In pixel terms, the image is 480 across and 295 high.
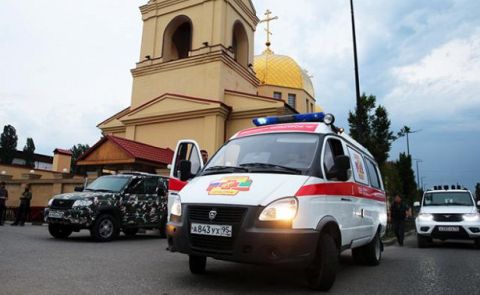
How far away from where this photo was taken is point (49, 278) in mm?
5348

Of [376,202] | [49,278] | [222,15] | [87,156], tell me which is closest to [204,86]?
[222,15]

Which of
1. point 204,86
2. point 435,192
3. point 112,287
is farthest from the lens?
point 204,86

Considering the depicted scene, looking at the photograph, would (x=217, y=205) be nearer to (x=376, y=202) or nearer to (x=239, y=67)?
(x=376, y=202)

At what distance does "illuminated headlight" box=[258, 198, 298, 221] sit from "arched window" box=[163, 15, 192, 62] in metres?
22.8

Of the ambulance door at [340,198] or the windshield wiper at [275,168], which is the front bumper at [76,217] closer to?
the windshield wiper at [275,168]

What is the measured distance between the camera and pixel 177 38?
28891 mm

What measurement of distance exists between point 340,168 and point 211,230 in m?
1.96

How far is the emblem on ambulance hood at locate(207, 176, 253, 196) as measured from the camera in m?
4.87

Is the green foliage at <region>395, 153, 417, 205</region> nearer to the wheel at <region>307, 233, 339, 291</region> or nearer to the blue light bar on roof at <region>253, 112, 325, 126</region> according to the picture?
the blue light bar on roof at <region>253, 112, 325, 126</region>

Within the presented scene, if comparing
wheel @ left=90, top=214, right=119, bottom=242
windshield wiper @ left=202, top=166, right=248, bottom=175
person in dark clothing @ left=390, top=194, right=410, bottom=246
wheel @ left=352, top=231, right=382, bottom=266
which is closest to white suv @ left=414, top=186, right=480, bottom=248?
person in dark clothing @ left=390, top=194, right=410, bottom=246

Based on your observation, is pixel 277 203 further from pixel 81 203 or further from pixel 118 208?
pixel 118 208

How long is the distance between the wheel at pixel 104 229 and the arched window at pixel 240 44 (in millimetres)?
19278

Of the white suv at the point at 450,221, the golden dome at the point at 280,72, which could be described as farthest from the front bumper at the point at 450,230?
the golden dome at the point at 280,72

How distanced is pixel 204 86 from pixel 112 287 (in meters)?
20.2
